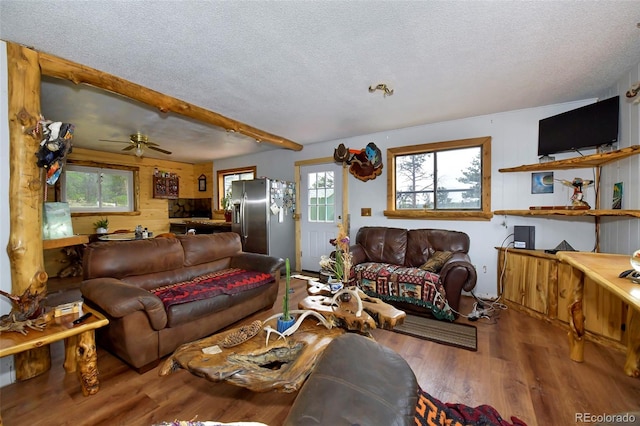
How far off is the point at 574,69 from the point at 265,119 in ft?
10.9

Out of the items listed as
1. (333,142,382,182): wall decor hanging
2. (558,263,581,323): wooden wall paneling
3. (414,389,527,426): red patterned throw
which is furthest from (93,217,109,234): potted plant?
(558,263,581,323): wooden wall paneling

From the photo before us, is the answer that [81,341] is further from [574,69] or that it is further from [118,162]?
[118,162]

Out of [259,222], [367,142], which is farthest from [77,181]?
[367,142]

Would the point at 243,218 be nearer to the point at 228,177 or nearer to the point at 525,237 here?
the point at 228,177

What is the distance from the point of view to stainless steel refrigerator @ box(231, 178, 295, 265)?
468cm

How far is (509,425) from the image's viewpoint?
4.51 feet

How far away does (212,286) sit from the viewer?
2.60 m

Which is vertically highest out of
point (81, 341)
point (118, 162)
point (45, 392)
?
point (118, 162)

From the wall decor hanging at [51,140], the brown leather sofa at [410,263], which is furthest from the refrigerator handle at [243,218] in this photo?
the wall decor hanging at [51,140]

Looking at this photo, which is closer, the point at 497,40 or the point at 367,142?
the point at 497,40

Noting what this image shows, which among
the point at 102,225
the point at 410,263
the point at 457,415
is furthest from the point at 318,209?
the point at 102,225

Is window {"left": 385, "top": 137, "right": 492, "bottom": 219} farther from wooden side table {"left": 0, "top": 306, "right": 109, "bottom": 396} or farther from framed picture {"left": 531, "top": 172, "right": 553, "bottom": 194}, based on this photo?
wooden side table {"left": 0, "top": 306, "right": 109, "bottom": 396}

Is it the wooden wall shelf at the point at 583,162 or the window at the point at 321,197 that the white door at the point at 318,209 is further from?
the wooden wall shelf at the point at 583,162

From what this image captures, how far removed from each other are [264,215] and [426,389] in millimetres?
3540
